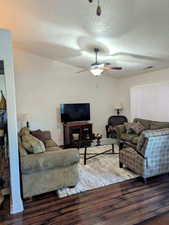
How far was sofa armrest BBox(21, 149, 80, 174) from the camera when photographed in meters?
2.68

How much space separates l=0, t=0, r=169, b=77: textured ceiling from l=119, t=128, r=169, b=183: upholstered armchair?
79.9 inches

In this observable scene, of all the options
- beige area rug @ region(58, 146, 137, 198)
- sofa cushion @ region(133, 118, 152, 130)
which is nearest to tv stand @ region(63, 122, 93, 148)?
beige area rug @ region(58, 146, 137, 198)

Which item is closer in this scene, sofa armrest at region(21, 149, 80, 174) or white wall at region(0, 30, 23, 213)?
white wall at region(0, 30, 23, 213)

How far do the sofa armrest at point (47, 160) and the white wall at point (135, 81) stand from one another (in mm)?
3996

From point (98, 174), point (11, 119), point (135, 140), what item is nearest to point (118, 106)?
point (135, 140)

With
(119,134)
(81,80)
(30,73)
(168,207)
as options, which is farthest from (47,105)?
(168,207)

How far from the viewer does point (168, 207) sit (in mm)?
2510

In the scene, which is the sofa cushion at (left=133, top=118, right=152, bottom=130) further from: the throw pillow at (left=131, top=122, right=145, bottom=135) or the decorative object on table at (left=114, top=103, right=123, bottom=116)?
the decorative object on table at (left=114, top=103, right=123, bottom=116)

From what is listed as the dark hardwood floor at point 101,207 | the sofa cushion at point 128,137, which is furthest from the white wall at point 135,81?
the dark hardwood floor at point 101,207

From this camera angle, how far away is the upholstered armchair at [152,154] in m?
3.18

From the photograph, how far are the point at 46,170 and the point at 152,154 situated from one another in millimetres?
1975

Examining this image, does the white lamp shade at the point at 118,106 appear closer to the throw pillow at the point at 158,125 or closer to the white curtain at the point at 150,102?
the white curtain at the point at 150,102

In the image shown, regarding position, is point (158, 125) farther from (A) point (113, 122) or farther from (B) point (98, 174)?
(B) point (98, 174)

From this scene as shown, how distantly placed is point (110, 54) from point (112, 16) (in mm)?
1791
